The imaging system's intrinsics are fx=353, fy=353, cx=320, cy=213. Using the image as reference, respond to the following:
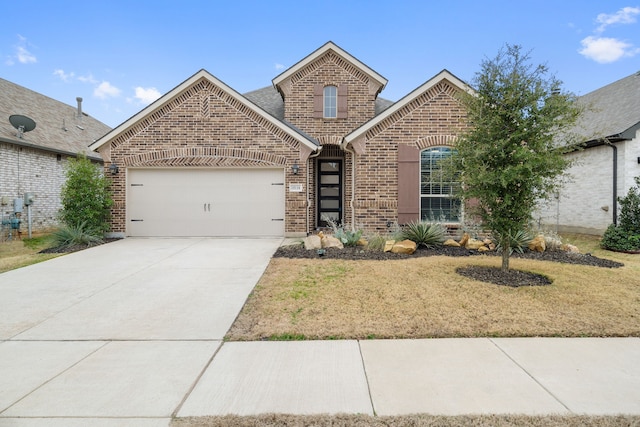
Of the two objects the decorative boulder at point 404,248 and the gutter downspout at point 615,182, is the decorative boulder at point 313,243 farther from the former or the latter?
the gutter downspout at point 615,182

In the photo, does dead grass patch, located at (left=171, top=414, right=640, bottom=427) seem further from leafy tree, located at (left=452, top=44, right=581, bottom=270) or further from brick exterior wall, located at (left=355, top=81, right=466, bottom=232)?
brick exterior wall, located at (left=355, top=81, right=466, bottom=232)

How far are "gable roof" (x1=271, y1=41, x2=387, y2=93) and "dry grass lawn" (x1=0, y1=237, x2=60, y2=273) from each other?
9.30 m

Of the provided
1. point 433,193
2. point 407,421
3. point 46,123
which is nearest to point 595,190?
point 433,193

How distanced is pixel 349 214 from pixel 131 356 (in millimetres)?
8815

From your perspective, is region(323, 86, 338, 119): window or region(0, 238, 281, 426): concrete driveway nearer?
region(0, 238, 281, 426): concrete driveway

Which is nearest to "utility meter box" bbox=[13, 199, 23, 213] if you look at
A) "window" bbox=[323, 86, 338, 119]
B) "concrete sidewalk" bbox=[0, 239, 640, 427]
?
"concrete sidewalk" bbox=[0, 239, 640, 427]

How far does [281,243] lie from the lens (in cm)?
1006

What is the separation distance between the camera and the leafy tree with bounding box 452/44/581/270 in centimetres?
559

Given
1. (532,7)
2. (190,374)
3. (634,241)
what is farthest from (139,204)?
(634,241)

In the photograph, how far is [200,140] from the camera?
11055mm

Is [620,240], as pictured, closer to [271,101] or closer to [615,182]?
[615,182]

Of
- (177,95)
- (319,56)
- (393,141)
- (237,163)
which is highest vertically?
(319,56)

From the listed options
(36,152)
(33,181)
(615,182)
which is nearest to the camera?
(615,182)

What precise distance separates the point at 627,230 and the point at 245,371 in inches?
458
